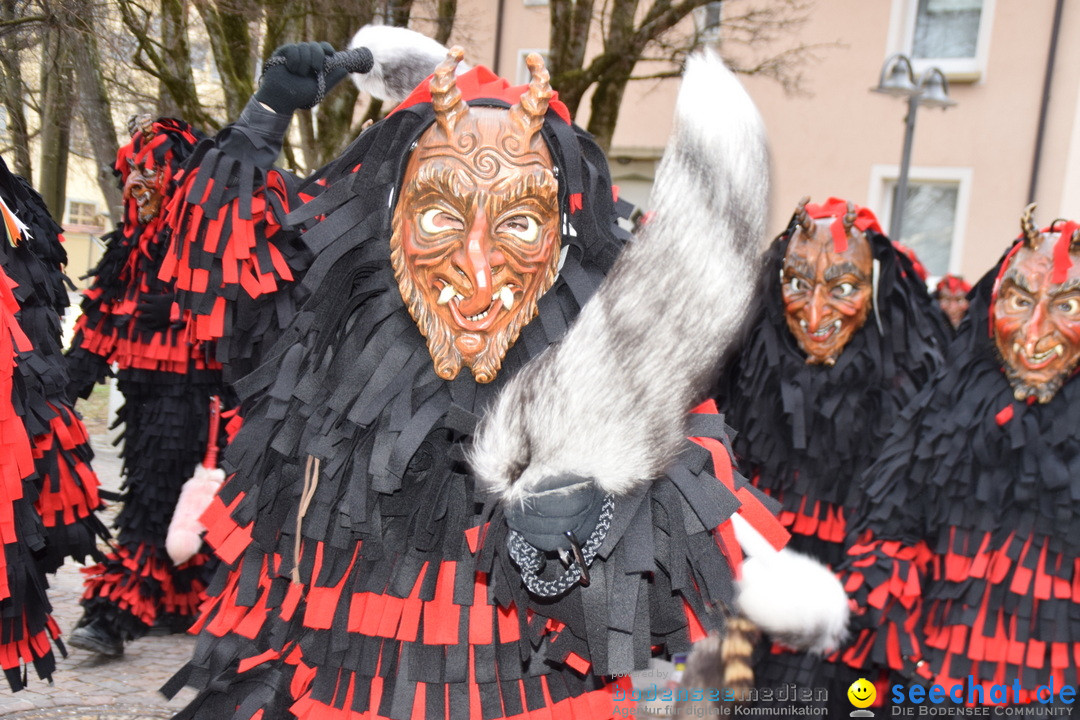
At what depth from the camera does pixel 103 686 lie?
4.27 meters

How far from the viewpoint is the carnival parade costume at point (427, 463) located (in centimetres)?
177

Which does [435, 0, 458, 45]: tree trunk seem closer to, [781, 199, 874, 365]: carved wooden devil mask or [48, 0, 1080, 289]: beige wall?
[48, 0, 1080, 289]: beige wall

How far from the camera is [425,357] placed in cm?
193

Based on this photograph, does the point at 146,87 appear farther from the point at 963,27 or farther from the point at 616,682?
the point at 963,27

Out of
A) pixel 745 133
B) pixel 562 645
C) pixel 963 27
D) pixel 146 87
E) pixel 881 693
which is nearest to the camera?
pixel 745 133

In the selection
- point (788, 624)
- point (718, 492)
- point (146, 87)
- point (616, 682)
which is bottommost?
point (616, 682)

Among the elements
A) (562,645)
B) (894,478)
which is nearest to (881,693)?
(894,478)

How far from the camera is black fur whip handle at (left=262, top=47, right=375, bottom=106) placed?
238 centimetres

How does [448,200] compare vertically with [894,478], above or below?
above

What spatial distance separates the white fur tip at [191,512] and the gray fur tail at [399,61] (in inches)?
66.5

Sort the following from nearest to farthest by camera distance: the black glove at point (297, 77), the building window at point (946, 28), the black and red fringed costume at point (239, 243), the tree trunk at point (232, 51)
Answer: the black glove at point (297, 77)
the black and red fringed costume at point (239, 243)
the tree trunk at point (232, 51)
the building window at point (946, 28)

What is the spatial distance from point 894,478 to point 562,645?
2105 mm

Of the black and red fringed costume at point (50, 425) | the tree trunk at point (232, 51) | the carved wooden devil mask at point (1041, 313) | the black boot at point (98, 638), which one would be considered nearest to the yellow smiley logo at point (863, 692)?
the carved wooden devil mask at point (1041, 313)

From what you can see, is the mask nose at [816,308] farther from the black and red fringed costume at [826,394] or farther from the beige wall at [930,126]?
the beige wall at [930,126]
